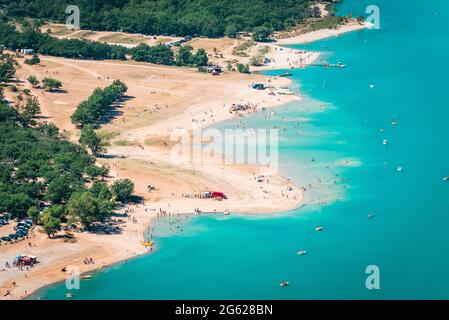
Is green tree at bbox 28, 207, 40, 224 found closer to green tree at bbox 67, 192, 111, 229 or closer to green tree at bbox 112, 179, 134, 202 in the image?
green tree at bbox 67, 192, 111, 229

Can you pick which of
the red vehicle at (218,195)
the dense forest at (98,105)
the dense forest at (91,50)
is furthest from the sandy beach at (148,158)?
the dense forest at (91,50)

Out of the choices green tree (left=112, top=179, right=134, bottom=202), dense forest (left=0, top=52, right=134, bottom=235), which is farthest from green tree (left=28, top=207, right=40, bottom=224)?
green tree (left=112, top=179, right=134, bottom=202)

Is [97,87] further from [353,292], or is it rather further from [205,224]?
[353,292]

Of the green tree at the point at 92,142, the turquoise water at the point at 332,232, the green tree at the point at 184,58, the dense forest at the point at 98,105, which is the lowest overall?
the turquoise water at the point at 332,232

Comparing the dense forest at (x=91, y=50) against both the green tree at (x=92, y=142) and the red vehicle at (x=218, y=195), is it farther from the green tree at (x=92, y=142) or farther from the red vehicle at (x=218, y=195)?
the red vehicle at (x=218, y=195)

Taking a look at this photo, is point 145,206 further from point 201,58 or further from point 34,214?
point 201,58

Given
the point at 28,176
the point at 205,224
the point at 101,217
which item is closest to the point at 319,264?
the point at 205,224

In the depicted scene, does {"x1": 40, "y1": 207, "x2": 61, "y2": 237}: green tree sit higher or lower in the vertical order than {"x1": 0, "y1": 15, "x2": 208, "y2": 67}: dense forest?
lower
